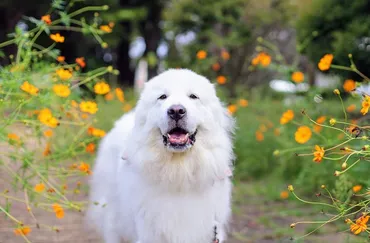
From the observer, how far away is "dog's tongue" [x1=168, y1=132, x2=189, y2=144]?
2896mm

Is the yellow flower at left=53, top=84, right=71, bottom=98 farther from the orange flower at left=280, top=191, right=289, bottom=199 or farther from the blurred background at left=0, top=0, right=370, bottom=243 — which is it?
the orange flower at left=280, top=191, right=289, bottom=199

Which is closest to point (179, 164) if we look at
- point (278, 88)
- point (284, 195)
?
point (284, 195)

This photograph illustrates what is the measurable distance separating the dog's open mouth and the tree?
7.27ft

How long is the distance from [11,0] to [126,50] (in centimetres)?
687

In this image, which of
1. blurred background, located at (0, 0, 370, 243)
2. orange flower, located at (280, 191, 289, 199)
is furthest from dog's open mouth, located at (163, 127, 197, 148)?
orange flower, located at (280, 191, 289, 199)

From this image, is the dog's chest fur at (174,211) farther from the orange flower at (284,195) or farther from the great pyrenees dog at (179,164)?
the orange flower at (284,195)

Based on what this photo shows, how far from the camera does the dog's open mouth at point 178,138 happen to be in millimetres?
2895

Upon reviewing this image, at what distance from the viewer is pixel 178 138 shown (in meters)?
2.91

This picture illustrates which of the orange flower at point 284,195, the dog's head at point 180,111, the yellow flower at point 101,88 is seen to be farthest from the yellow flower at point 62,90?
the orange flower at point 284,195

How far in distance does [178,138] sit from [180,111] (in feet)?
0.55

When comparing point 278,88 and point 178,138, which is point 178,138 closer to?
point 178,138

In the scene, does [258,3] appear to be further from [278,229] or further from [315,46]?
[278,229]

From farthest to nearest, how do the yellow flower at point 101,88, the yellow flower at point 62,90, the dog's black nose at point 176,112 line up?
the yellow flower at point 101,88 < the yellow flower at point 62,90 < the dog's black nose at point 176,112

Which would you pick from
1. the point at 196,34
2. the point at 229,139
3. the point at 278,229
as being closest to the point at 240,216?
the point at 278,229
